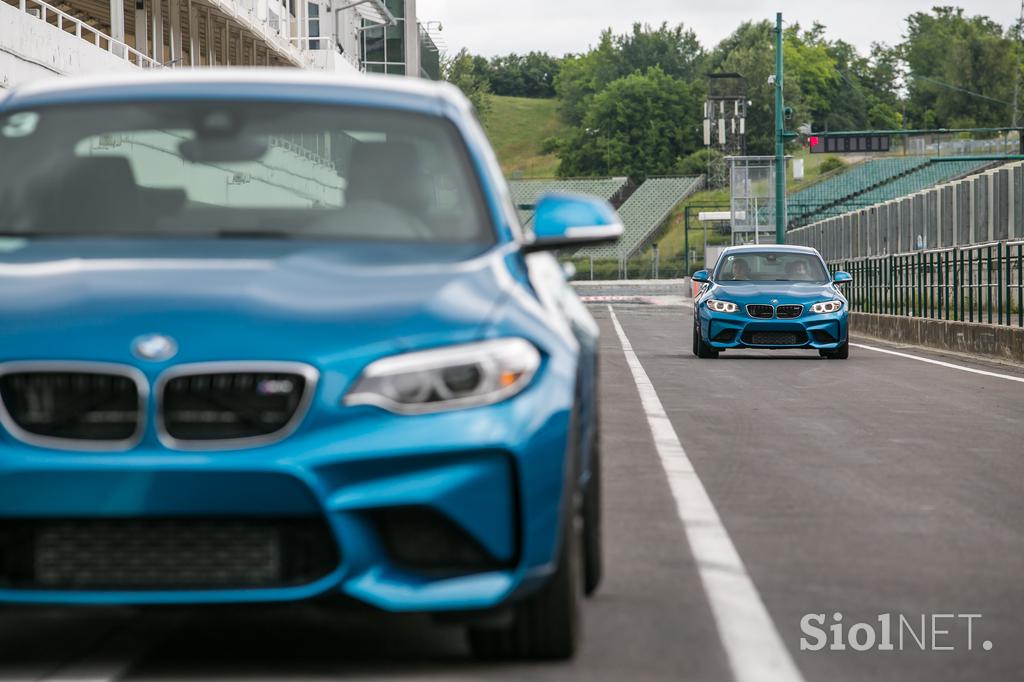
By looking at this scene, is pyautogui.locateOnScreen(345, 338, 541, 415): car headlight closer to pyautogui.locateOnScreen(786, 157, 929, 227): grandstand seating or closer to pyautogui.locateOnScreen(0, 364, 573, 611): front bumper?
pyautogui.locateOnScreen(0, 364, 573, 611): front bumper

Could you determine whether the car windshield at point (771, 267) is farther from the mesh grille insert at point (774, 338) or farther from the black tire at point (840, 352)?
the mesh grille insert at point (774, 338)

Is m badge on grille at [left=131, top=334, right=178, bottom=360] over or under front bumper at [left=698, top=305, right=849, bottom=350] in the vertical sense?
over

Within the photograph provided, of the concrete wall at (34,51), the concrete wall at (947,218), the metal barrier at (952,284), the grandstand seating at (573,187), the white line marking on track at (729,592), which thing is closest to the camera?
the white line marking on track at (729,592)

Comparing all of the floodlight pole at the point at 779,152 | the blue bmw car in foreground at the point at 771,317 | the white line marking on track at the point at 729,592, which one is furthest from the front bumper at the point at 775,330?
the floodlight pole at the point at 779,152

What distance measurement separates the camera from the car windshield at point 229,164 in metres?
5.66

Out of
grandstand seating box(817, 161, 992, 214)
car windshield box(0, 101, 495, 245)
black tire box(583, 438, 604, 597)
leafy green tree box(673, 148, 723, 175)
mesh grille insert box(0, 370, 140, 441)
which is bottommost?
black tire box(583, 438, 604, 597)

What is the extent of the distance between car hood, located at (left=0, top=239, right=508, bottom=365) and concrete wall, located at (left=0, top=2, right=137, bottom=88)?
2427 centimetres

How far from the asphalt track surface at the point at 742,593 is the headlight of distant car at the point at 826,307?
10681 millimetres

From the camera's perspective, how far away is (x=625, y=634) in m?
5.55

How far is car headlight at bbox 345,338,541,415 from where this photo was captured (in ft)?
15.4

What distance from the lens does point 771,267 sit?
2547 centimetres

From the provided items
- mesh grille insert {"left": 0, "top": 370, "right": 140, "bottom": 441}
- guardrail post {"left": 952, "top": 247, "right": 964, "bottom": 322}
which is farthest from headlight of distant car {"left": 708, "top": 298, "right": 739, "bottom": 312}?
mesh grille insert {"left": 0, "top": 370, "right": 140, "bottom": 441}

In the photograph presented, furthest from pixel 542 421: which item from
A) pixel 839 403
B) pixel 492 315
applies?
pixel 839 403

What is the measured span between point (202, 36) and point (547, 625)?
55.4 metres
